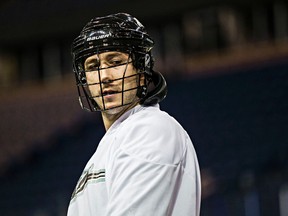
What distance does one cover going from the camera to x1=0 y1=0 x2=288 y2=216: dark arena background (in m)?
5.53

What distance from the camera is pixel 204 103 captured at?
23.5 feet

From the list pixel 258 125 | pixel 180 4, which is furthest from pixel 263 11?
pixel 258 125

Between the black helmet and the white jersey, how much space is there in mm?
100

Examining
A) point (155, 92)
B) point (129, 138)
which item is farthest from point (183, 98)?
point (129, 138)

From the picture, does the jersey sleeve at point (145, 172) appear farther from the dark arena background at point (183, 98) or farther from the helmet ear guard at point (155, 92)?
the dark arena background at point (183, 98)

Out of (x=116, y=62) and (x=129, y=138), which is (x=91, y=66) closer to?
(x=116, y=62)

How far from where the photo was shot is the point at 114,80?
152cm

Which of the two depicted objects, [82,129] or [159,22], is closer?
[82,129]

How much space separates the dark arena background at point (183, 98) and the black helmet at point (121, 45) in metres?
2.89

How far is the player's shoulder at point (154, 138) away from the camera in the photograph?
129 centimetres

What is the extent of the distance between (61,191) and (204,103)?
5.70ft

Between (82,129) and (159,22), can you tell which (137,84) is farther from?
(159,22)

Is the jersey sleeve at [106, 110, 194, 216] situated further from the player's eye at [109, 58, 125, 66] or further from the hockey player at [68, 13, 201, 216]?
the player's eye at [109, 58, 125, 66]

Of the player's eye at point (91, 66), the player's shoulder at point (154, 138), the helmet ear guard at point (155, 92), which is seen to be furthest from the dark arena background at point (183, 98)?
the player's shoulder at point (154, 138)
